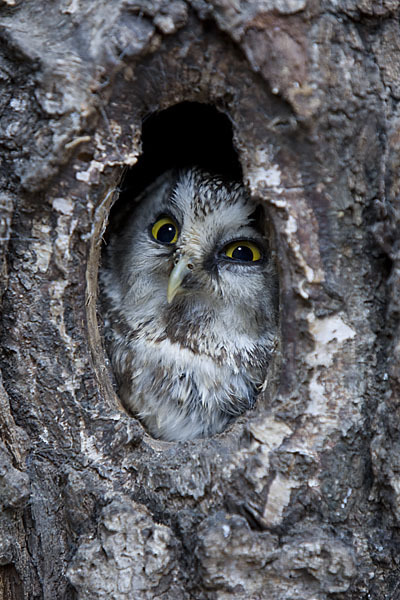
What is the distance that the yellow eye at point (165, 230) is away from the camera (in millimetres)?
2326

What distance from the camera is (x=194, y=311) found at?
2273mm

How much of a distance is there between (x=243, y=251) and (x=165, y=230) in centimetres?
37

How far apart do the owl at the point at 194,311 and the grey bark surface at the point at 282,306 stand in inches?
22.1

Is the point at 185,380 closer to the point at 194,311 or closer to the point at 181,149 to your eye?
the point at 194,311

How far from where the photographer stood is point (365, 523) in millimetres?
1573

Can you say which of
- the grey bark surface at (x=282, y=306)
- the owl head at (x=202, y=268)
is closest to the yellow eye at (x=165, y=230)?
the owl head at (x=202, y=268)

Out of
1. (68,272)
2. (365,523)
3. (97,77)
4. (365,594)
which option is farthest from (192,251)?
(365,594)

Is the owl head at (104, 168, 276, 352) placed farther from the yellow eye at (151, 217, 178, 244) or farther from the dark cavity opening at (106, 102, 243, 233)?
the dark cavity opening at (106, 102, 243, 233)

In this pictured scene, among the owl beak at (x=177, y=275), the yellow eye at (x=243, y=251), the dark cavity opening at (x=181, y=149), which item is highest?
the dark cavity opening at (x=181, y=149)

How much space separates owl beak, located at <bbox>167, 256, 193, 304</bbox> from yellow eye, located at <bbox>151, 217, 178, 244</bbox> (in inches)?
9.4

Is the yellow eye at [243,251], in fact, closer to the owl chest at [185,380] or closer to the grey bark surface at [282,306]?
the owl chest at [185,380]

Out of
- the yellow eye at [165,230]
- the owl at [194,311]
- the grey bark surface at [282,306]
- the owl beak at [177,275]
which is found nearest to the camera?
the grey bark surface at [282,306]

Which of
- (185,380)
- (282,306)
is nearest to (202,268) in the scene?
(185,380)

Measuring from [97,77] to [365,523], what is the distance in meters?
1.49
